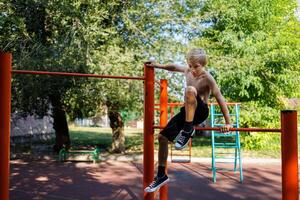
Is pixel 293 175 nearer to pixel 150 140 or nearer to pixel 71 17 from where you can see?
pixel 150 140

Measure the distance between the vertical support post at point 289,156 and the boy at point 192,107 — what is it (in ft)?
1.72

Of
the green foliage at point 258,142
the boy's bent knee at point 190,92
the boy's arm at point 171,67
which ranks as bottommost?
the green foliage at point 258,142

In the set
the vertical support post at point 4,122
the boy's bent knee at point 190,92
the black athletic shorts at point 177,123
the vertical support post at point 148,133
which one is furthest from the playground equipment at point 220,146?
the vertical support post at point 4,122

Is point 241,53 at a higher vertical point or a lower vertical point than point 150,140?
higher

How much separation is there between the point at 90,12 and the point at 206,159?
569cm

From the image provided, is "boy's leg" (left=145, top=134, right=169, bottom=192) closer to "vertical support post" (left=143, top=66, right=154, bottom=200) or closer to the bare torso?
"vertical support post" (left=143, top=66, right=154, bottom=200)

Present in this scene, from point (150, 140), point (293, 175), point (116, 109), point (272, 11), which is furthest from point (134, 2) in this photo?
point (293, 175)

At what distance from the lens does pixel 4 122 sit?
123 inches

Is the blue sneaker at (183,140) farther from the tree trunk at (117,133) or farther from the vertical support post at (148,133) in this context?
the tree trunk at (117,133)

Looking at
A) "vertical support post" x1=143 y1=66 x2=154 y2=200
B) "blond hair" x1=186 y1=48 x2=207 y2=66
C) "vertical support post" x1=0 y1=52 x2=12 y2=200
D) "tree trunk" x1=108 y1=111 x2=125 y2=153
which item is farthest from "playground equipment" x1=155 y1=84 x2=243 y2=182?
"tree trunk" x1=108 y1=111 x2=125 y2=153

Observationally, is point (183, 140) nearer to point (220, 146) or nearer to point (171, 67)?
point (171, 67)

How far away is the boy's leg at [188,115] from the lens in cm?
316

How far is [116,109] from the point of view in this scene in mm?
11773

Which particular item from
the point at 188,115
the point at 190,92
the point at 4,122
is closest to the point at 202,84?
the point at 190,92
